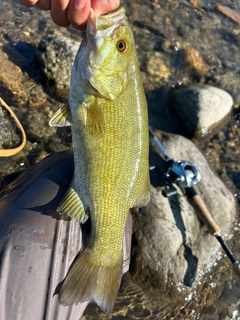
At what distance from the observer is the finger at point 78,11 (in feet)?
6.90

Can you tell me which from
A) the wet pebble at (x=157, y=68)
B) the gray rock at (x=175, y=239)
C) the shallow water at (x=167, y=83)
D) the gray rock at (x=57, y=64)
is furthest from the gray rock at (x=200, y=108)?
the gray rock at (x=57, y=64)

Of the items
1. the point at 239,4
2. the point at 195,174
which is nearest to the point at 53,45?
the point at 195,174

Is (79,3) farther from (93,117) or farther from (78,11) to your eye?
(93,117)

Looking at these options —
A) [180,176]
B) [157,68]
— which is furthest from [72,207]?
[157,68]

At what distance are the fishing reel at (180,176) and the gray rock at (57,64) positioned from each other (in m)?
2.04

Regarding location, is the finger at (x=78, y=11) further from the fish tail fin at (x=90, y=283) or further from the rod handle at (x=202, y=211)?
the rod handle at (x=202, y=211)

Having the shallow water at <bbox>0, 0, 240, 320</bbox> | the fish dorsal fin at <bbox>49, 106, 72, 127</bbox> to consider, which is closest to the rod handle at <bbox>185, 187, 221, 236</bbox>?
the shallow water at <bbox>0, 0, 240, 320</bbox>

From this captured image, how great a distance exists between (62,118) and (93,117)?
249 mm

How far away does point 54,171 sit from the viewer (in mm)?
2807

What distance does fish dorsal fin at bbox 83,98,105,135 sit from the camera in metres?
2.46

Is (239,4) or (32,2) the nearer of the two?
(32,2)

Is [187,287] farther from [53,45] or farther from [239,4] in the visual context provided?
[239,4]

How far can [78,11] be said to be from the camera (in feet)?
7.03

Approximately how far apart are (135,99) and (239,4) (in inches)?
292
